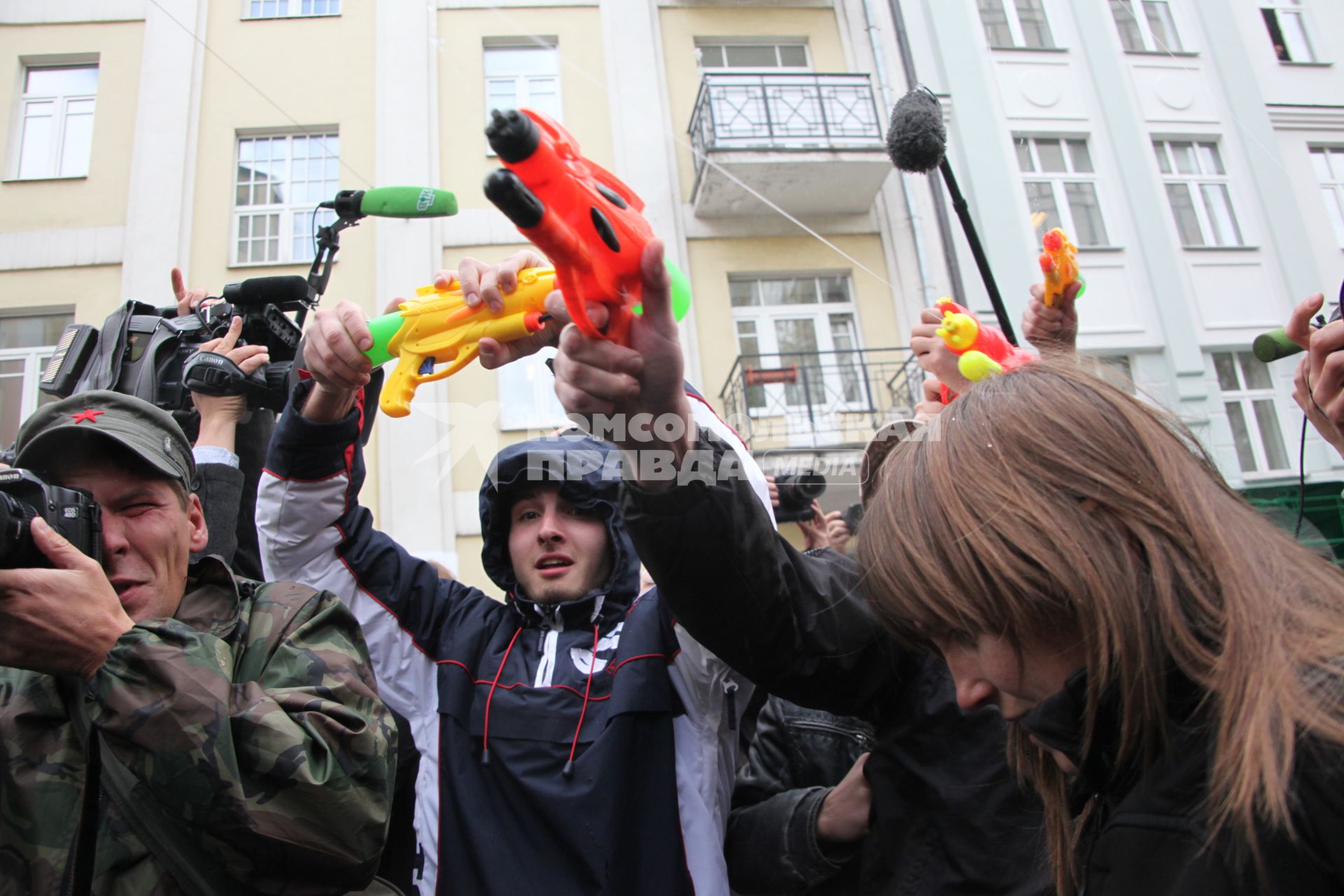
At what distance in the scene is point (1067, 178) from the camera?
333cm

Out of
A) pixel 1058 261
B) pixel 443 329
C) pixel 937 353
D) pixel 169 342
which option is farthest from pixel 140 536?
pixel 1058 261

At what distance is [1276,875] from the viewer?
579 millimetres

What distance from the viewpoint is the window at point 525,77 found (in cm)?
430

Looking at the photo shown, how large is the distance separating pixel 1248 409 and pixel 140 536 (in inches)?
133

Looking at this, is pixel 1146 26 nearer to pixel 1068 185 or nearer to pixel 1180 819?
pixel 1068 185

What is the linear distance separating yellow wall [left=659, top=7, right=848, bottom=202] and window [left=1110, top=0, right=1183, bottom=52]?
9.08 ft

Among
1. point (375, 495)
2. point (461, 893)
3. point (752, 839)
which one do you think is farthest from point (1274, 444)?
point (375, 495)

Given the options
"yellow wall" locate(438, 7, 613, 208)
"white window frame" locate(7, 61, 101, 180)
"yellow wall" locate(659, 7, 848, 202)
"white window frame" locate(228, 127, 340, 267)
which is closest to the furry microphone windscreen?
"yellow wall" locate(438, 7, 613, 208)

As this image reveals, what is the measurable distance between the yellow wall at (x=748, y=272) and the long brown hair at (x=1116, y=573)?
5.33m

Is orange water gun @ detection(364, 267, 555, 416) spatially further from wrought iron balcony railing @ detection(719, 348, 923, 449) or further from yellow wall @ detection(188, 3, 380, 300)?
wrought iron balcony railing @ detection(719, 348, 923, 449)

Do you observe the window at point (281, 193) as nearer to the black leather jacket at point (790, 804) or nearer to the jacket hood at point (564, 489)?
the jacket hood at point (564, 489)

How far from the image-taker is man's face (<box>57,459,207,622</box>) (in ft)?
3.80

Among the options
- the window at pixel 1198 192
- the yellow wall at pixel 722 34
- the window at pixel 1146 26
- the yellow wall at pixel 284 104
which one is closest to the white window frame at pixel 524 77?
the yellow wall at pixel 284 104

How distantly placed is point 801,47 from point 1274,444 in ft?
14.5
